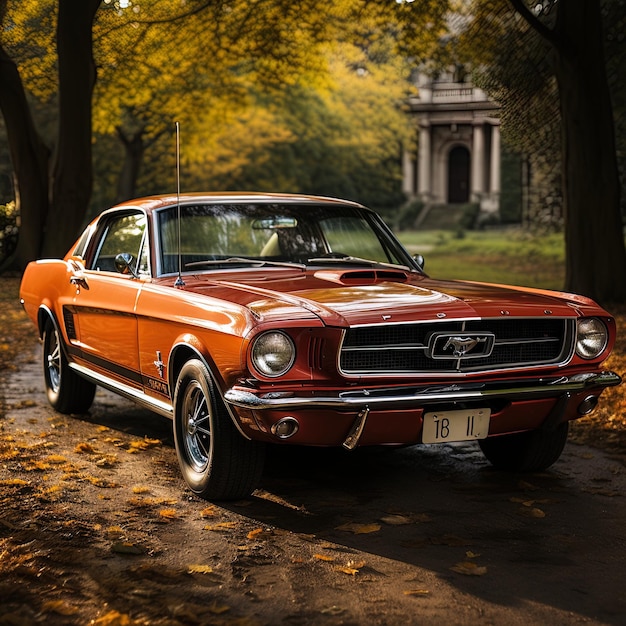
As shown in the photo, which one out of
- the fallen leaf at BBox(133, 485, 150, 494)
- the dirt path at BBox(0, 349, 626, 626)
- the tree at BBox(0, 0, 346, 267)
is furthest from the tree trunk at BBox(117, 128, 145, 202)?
the fallen leaf at BBox(133, 485, 150, 494)

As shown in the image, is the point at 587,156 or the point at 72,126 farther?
the point at 72,126

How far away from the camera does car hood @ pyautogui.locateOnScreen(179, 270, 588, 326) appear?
5.33 m

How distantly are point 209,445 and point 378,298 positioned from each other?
120cm

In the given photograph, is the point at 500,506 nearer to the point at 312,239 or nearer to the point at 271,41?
the point at 312,239

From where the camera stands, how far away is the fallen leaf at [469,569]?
4.59 m

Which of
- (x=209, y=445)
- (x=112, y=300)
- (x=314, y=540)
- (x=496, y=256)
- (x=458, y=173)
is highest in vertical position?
(x=458, y=173)

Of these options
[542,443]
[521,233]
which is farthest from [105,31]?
[521,233]

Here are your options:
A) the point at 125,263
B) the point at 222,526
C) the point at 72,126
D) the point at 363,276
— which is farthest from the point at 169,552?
the point at 72,126

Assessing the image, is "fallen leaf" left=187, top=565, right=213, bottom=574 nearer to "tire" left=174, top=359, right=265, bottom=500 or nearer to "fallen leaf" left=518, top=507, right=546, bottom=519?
"tire" left=174, top=359, right=265, bottom=500

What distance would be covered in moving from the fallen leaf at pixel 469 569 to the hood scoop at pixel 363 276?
2.00 m

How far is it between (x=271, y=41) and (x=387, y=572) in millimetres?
16761

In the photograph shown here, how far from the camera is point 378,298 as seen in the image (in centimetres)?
565

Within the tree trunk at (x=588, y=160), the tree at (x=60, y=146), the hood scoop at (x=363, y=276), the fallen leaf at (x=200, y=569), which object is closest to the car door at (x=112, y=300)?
the hood scoop at (x=363, y=276)

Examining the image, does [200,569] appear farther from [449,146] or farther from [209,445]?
[449,146]
